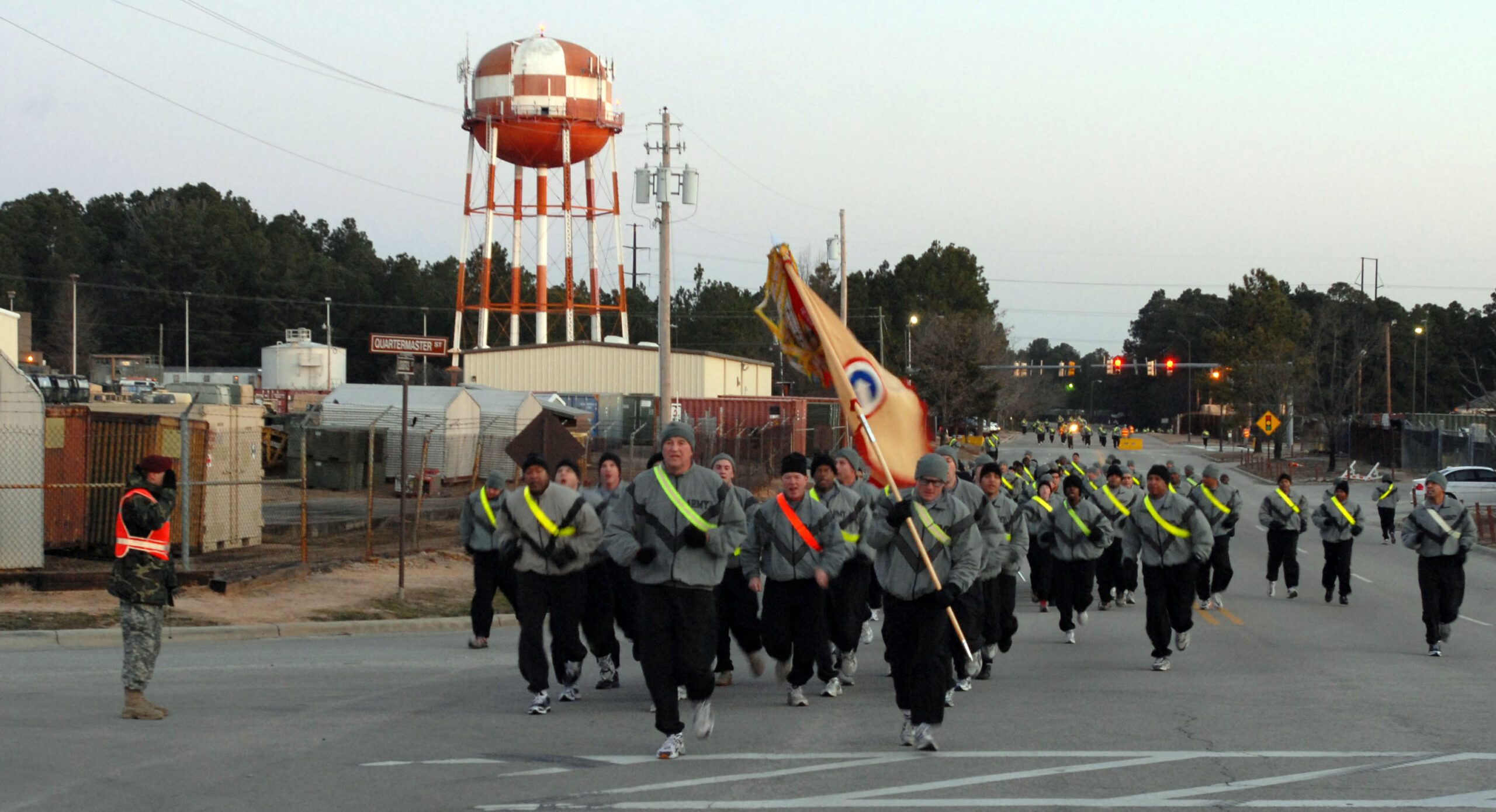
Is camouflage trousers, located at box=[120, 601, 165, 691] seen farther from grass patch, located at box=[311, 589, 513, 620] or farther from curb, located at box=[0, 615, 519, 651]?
grass patch, located at box=[311, 589, 513, 620]

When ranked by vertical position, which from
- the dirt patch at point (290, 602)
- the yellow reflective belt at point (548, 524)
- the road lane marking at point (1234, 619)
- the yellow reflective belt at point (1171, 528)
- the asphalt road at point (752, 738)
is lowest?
the road lane marking at point (1234, 619)

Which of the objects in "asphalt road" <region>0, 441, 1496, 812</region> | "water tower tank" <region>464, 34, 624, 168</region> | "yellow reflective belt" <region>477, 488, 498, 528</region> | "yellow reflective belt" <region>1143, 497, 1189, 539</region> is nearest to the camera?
"asphalt road" <region>0, 441, 1496, 812</region>

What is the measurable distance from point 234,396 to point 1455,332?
10225cm

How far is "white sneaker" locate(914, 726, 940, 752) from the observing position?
861 cm

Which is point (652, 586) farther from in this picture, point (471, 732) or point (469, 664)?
point (469, 664)

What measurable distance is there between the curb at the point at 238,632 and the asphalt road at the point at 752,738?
66 cm

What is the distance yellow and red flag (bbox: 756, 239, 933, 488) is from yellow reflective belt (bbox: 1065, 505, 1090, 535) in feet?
12.0

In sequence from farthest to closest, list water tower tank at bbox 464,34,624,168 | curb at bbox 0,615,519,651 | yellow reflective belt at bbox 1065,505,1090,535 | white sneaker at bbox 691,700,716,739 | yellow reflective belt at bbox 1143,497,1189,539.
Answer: water tower tank at bbox 464,34,624,168 < yellow reflective belt at bbox 1065,505,1090,535 < curb at bbox 0,615,519,651 < yellow reflective belt at bbox 1143,497,1189,539 < white sneaker at bbox 691,700,716,739

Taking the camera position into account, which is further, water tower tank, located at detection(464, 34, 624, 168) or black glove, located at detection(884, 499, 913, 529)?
water tower tank, located at detection(464, 34, 624, 168)

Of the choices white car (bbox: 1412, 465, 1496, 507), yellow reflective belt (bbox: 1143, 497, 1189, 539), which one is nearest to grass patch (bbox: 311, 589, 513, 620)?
yellow reflective belt (bbox: 1143, 497, 1189, 539)

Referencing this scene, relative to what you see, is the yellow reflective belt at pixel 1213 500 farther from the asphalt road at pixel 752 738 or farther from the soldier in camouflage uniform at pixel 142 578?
the soldier in camouflage uniform at pixel 142 578

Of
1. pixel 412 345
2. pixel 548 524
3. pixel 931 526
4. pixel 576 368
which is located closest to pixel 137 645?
pixel 548 524

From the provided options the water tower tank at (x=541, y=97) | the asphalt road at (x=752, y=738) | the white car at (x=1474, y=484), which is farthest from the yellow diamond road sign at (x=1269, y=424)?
the asphalt road at (x=752, y=738)

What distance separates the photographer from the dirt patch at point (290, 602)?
15.5 m
